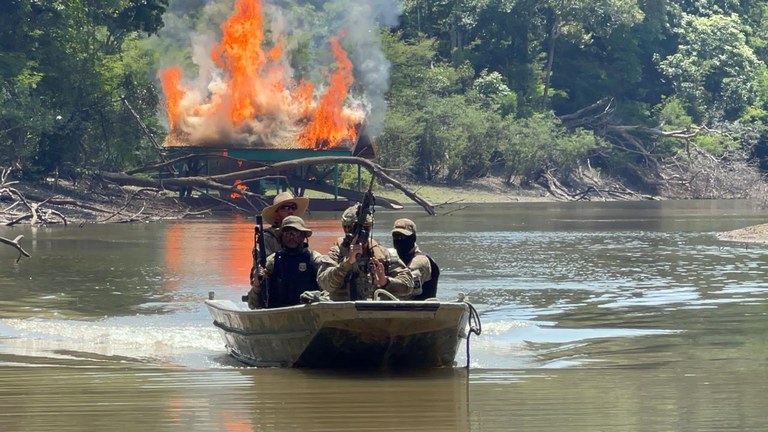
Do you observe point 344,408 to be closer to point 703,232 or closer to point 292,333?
point 292,333

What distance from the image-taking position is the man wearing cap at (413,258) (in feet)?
53.9

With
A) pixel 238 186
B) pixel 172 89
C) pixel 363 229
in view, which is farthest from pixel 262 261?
pixel 172 89

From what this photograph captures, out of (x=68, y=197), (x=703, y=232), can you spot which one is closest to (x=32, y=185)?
(x=68, y=197)

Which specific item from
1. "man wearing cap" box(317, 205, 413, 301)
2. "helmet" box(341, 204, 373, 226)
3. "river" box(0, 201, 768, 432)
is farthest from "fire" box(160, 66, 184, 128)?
"helmet" box(341, 204, 373, 226)

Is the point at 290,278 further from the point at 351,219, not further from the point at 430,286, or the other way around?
the point at 430,286

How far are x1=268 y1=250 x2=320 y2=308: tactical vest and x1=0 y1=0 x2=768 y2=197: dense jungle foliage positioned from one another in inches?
1613

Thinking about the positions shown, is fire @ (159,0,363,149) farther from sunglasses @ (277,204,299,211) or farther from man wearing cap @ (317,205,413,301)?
man wearing cap @ (317,205,413,301)

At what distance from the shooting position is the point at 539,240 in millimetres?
42469

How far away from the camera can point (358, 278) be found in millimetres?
16078

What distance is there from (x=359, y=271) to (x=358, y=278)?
0.13 m

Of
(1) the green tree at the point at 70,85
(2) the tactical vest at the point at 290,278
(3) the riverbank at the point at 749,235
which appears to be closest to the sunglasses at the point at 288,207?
(2) the tactical vest at the point at 290,278

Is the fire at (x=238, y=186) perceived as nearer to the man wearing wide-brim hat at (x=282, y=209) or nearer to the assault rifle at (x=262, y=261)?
the man wearing wide-brim hat at (x=282, y=209)

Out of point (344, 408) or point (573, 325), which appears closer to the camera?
point (344, 408)

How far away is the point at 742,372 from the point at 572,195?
6631 cm
